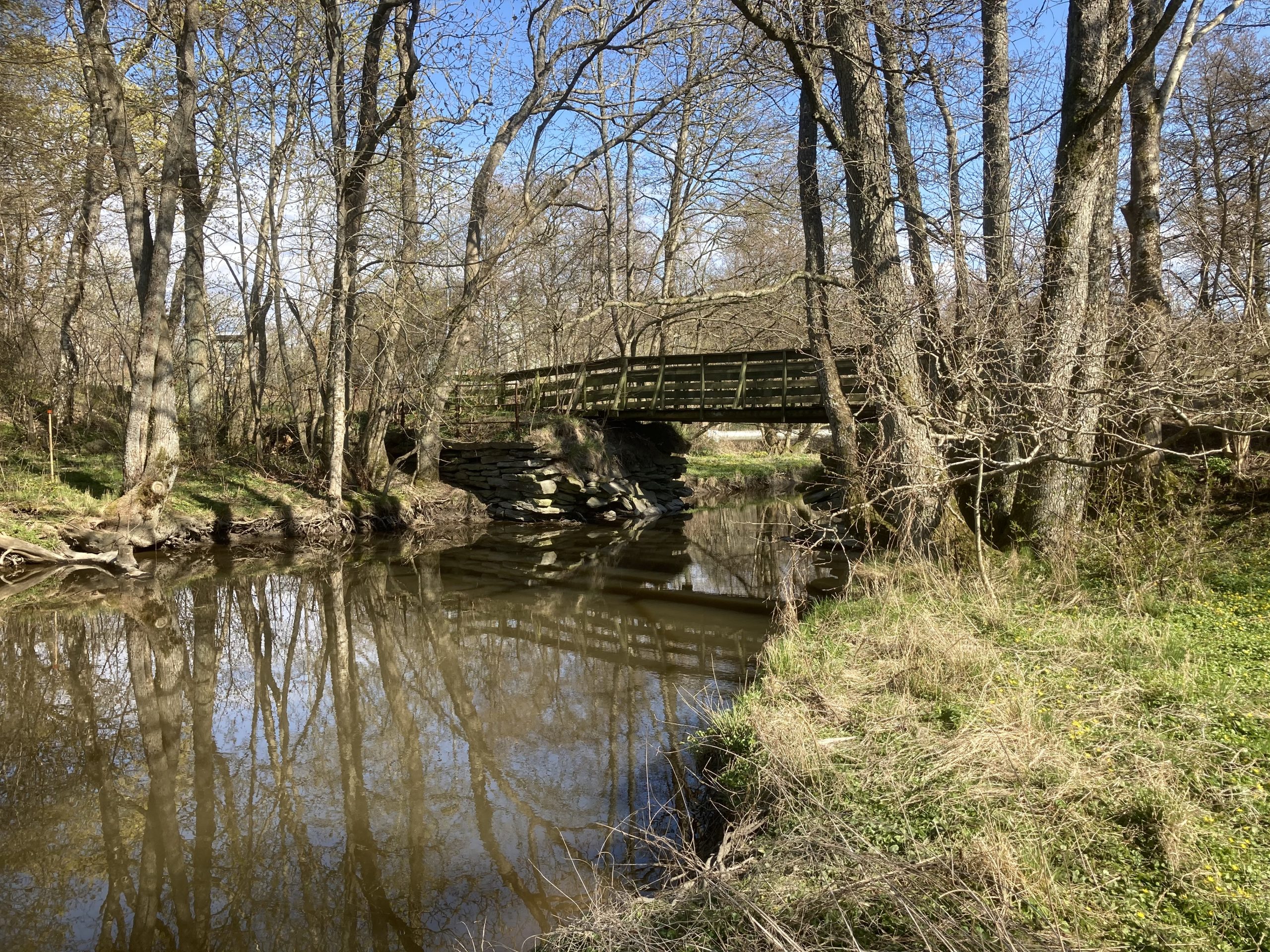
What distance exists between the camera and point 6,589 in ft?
32.6

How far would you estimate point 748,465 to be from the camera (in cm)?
2650

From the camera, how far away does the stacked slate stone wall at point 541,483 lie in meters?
17.2

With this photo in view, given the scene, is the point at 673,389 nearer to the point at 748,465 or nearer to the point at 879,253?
the point at 879,253

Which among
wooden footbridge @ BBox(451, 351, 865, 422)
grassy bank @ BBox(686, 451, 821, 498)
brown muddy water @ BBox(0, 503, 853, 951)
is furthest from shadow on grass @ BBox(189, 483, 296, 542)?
grassy bank @ BBox(686, 451, 821, 498)

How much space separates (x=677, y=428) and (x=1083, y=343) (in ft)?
48.4

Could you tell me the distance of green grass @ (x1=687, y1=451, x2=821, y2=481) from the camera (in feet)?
81.0

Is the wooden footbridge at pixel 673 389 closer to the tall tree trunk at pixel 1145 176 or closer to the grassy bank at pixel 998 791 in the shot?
the tall tree trunk at pixel 1145 176

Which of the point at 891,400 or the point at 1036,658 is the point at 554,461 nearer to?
the point at 891,400

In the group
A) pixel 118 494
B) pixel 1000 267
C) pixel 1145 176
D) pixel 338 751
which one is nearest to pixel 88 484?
pixel 118 494

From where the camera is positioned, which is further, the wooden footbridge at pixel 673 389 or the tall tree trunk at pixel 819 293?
A: the wooden footbridge at pixel 673 389

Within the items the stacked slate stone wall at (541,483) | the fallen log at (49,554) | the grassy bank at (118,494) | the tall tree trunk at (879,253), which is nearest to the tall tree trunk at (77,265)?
the grassy bank at (118,494)

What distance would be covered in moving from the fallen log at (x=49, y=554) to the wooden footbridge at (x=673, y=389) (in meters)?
7.86

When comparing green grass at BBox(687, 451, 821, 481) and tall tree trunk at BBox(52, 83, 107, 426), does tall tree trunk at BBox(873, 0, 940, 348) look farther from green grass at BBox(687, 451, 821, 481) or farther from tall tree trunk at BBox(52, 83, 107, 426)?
green grass at BBox(687, 451, 821, 481)

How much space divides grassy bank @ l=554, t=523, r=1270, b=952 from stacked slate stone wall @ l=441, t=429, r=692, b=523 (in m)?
11.5
